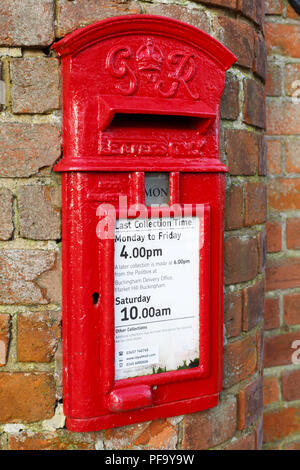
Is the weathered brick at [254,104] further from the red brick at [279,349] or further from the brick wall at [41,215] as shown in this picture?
the red brick at [279,349]

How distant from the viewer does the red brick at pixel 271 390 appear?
149 centimetres

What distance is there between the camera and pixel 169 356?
999 mm

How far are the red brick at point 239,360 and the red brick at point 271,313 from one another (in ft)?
0.86

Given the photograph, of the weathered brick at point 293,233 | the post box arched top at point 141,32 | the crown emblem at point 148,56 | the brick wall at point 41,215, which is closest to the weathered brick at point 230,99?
the brick wall at point 41,215

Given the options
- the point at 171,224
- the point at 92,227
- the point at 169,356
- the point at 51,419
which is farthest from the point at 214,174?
the point at 51,419

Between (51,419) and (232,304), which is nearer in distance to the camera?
(51,419)

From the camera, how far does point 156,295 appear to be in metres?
0.97

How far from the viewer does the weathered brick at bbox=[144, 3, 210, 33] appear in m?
0.99

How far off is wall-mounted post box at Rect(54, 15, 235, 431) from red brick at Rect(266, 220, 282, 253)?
48 cm

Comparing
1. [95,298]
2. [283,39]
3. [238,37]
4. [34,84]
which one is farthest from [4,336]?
[283,39]

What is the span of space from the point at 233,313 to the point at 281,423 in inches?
23.7

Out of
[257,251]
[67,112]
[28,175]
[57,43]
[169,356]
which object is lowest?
[169,356]
